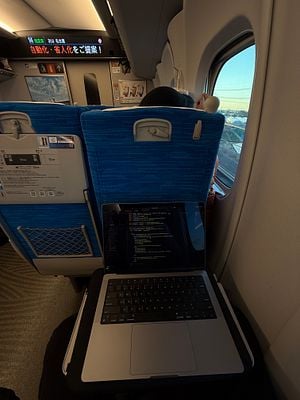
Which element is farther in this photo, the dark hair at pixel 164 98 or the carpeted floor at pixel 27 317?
the carpeted floor at pixel 27 317

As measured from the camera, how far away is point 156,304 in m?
0.68

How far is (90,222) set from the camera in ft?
3.38

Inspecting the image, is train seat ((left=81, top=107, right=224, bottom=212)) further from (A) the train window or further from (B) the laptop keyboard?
(A) the train window

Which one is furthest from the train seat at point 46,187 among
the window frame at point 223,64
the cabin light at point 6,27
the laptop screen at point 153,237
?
the cabin light at point 6,27

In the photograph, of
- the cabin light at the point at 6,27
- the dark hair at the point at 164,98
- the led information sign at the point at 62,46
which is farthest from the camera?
the led information sign at the point at 62,46

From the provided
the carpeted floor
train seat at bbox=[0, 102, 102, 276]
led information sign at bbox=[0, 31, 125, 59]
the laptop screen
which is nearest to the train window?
the laptop screen

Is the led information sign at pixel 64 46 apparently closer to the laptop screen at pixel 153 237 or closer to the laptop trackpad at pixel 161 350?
the laptop screen at pixel 153 237

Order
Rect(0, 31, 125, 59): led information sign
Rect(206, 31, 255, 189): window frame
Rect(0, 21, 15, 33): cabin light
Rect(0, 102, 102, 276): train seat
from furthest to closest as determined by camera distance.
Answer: Rect(0, 31, 125, 59): led information sign < Rect(0, 21, 15, 33): cabin light < Rect(206, 31, 255, 189): window frame < Rect(0, 102, 102, 276): train seat

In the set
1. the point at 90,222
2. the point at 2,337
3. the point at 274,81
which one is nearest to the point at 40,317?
the point at 2,337

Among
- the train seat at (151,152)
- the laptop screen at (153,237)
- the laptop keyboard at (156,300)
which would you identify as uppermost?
the train seat at (151,152)

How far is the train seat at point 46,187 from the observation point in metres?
0.75

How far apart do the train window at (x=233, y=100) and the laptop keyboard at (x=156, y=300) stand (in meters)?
0.72

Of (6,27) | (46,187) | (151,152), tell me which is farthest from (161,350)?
(6,27)

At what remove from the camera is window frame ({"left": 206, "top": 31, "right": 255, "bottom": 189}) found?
42.9 inches
